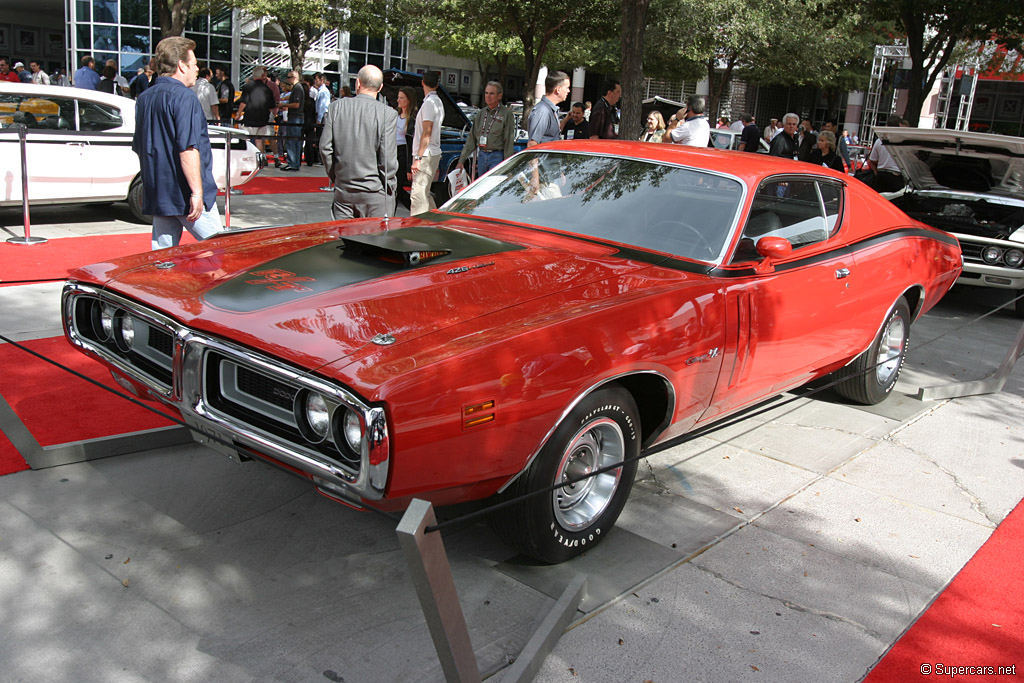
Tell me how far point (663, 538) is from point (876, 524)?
1.14 meters

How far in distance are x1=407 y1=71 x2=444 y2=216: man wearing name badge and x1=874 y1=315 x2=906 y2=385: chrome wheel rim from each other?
5.11 meters

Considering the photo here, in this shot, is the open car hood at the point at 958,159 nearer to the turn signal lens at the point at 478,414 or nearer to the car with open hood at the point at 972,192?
the car with open hood at the point at 972,192

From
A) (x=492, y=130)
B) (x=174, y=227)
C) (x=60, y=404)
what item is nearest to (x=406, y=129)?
(x=492, y=130)

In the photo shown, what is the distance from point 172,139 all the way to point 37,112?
15.3ft

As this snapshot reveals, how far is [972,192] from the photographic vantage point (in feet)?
31.8

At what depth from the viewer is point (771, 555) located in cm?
383

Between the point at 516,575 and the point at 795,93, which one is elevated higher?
the point at 795,93

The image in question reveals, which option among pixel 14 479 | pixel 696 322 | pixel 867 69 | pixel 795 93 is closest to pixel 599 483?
pixel 696 322

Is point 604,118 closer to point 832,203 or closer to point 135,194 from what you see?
point 135,194

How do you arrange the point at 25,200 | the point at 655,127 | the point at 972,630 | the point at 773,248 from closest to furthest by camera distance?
the point at 972,630 → the point at 773,248 → the point at 25,200 → the point at 655,127

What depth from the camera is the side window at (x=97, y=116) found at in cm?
951

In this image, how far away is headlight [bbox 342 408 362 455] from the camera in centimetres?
277

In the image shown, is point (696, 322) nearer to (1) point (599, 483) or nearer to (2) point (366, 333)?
(1) point (599, 483)

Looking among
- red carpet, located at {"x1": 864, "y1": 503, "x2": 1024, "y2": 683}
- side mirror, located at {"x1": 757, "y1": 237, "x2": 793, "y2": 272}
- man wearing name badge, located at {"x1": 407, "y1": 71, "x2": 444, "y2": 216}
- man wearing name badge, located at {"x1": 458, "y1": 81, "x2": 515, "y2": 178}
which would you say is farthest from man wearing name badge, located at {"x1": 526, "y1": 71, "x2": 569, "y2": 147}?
red carpet, located at {"x1": 864, "y1": 503, "x2": 1024, "y2": 683}
